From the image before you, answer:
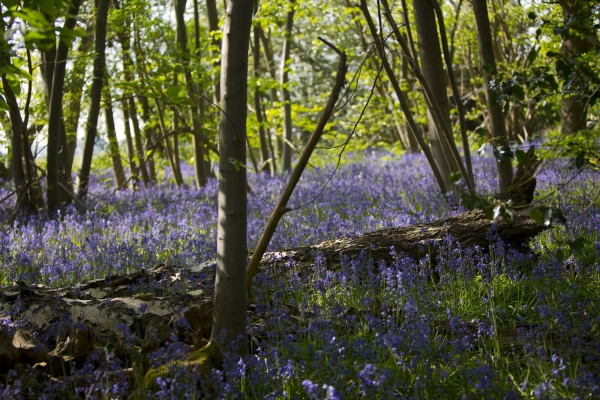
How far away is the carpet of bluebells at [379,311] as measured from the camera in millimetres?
2922

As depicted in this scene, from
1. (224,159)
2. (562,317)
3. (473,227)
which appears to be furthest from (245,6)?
(473,227)

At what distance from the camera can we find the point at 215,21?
40.1ft

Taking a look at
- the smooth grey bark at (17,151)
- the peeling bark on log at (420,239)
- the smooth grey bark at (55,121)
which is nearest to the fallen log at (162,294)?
the peeling bark on log at (420,239)

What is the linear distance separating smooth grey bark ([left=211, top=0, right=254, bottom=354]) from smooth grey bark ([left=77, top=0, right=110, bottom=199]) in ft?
19.1

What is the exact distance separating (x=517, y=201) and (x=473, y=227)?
1.81 ft

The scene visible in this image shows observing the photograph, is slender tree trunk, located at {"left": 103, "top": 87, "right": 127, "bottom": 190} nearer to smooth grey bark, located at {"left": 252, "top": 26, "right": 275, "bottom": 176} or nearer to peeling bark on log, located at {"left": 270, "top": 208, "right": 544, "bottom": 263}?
smooth grey bark, located at {"left": 252, "top": 26, "right": 275, "bottom": 176}

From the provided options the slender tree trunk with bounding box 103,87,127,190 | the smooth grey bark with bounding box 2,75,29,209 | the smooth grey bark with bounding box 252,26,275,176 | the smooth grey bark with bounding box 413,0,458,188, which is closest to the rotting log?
the smooth grey bark with bounding box 413,0,458,188

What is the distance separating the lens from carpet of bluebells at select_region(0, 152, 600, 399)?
292cm

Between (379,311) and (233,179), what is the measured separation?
1.56 m

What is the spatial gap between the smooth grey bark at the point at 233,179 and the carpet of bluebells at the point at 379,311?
0.27m

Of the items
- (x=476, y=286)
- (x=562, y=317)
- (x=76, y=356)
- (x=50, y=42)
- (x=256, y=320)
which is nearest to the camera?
(x=50, y=42)

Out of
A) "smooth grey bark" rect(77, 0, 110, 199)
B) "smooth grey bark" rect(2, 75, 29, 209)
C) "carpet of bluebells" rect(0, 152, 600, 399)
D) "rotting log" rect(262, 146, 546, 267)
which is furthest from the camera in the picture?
"smooth grey bark" rect(77, 0, 110, 199)

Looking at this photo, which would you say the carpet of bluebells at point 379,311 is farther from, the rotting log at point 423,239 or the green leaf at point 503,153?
the green leaf at point 503,153

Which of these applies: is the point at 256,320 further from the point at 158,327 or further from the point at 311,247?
the point at 311,247
